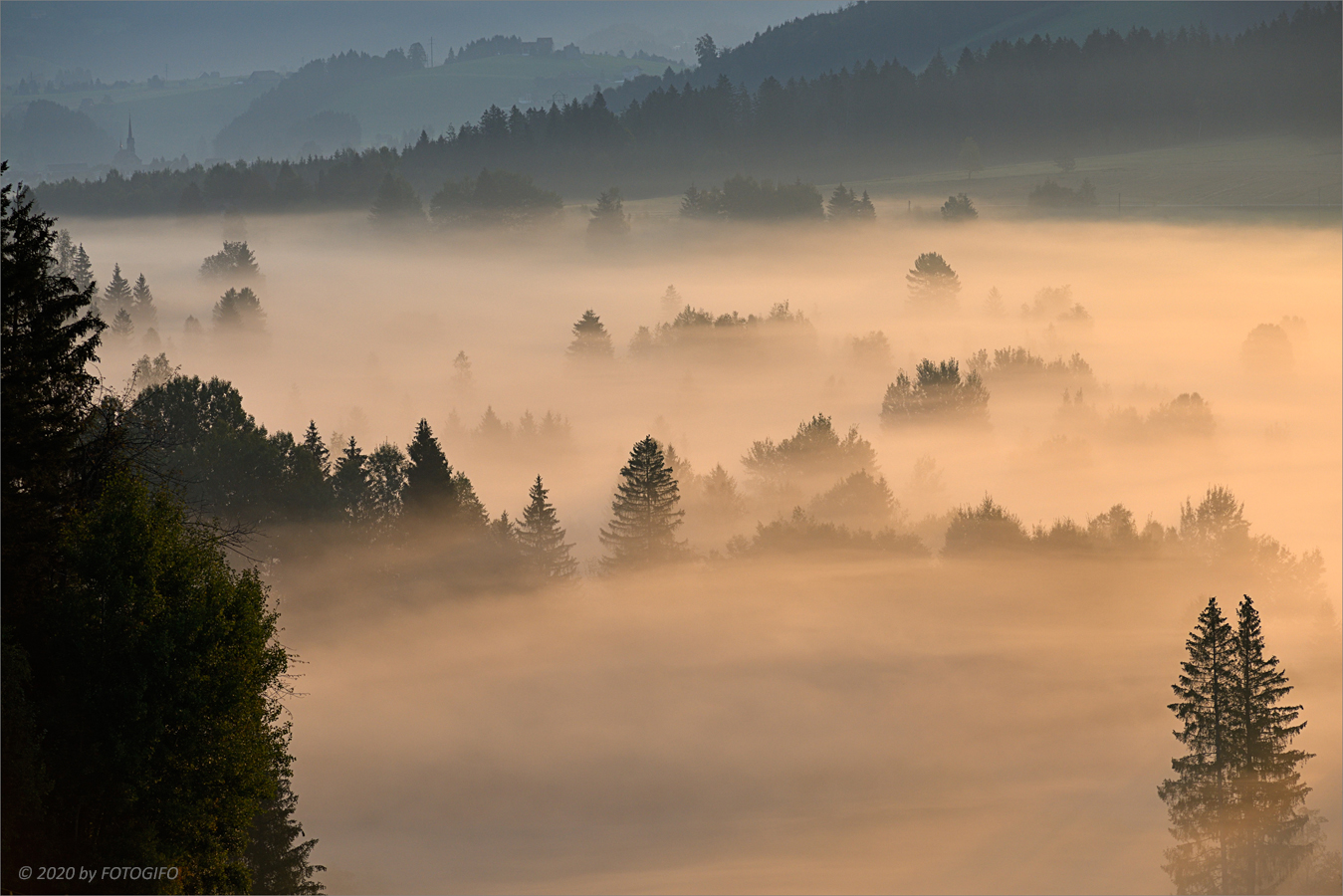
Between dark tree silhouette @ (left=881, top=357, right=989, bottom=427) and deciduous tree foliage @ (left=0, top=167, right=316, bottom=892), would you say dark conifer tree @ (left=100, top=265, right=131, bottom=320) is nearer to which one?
dark tree silhouette @ (left=881, top=357, right=989, bottom=427)

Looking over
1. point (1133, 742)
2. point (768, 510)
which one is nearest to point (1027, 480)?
point (768, 510)

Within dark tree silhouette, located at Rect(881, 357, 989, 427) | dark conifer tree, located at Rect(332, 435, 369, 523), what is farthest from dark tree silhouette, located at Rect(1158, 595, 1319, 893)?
dark tree silhouette, located at Rect(881, 357, 989, 427)

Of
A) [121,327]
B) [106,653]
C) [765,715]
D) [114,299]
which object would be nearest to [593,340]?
[121,327]

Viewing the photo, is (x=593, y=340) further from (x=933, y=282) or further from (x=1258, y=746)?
(x=1258, y=746)

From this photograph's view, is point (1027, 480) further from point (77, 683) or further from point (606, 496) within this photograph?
point (77, 683)

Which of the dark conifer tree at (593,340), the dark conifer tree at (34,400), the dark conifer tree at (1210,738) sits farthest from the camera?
the dark conifer tree at (593,340)

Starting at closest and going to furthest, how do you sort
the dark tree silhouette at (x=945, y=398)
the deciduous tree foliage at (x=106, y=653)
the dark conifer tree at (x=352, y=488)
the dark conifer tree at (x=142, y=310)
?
the deciduous tree foliage at (x=106, y=653) → the dark conifer tree at (x=352, y=488) → the dark tree silhouette at (x=945, y=398) → the dark conifer tree at (x=142, y=310)

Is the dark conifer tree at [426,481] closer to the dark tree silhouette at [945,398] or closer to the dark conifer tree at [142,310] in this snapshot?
the dark tree silhouette at [945,398]

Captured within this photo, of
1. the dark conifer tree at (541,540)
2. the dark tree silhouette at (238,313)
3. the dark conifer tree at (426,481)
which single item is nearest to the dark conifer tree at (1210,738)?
the dark conifer tree at (426,481)

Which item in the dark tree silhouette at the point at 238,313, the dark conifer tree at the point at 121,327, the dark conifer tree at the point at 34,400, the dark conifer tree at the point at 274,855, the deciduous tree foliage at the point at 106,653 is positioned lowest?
the dark conifer tree at the point at 274,855

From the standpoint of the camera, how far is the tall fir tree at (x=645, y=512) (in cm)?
8101

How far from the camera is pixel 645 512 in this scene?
269 feet

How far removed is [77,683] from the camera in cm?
2311

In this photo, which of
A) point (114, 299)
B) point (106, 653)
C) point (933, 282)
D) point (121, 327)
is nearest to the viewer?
point (106, 653)
